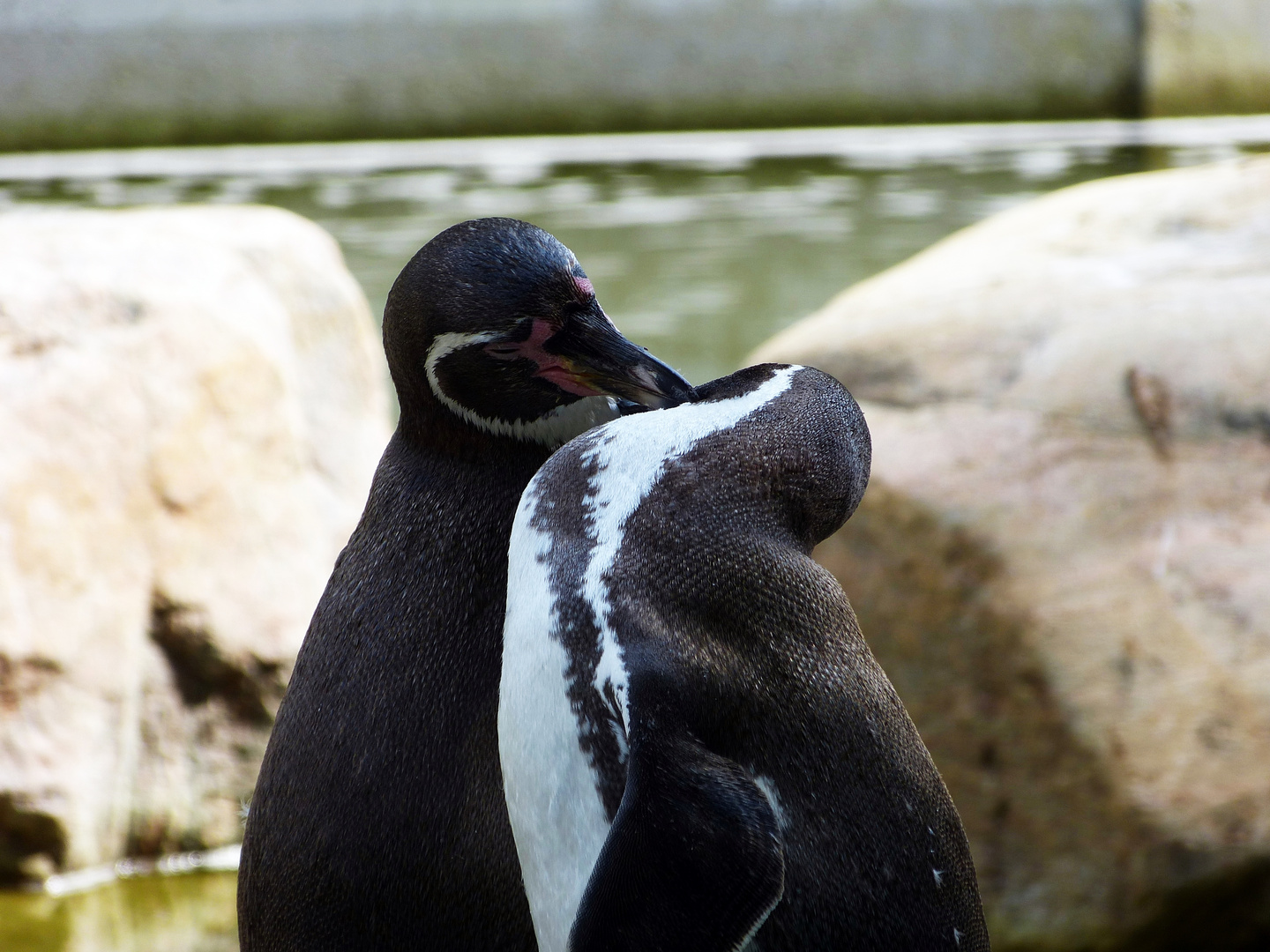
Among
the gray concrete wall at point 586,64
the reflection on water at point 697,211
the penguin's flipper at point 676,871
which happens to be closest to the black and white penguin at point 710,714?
the penguin's flipper at point 676,871

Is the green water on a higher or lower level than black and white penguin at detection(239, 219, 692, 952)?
lower

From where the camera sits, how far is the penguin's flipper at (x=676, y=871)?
87 cm

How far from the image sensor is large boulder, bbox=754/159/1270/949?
77.6 inches

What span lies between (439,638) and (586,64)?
26.9 feet

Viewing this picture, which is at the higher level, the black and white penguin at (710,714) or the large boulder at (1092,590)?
the black and white penguin at (710,714)

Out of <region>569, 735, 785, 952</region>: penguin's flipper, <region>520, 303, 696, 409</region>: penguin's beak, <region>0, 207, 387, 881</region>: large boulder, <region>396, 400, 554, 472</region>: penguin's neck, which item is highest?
<region>520, 303, 696, 409</region>: penguin's beak

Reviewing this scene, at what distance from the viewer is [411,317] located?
43.9 inches

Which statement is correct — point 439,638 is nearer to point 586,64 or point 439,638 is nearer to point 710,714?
point 710,714

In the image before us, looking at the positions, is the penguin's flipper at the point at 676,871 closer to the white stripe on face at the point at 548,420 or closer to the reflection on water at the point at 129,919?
the white stripe on face at the point at 548,420

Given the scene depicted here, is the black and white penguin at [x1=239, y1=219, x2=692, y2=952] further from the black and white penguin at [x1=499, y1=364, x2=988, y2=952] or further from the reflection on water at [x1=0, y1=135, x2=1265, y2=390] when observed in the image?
the reflection on water at [x1=0, y1=135, x2=1265, y2=390]

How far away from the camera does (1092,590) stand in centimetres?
204

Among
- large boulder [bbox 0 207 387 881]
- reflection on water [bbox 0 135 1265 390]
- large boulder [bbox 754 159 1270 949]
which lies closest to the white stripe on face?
large boulder [bbox 754 159 1270 949]

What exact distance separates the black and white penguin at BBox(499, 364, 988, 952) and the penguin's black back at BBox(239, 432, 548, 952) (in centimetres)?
12

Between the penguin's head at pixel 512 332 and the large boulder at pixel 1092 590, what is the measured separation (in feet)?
3.69
